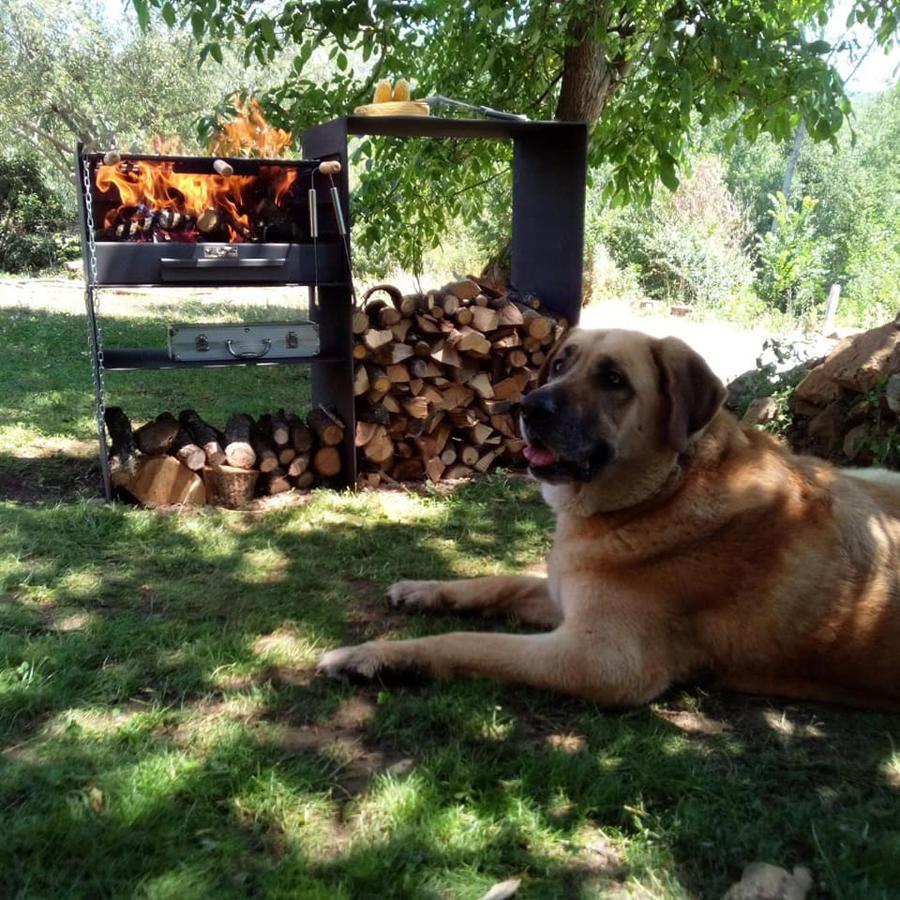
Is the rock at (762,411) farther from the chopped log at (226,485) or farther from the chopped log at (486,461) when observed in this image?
the chopped log at (226,485)

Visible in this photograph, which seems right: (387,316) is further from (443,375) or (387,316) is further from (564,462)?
(564,462)

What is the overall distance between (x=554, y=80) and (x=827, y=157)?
28810 mm

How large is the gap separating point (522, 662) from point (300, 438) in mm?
2739

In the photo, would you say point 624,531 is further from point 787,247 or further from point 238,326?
point 787,247

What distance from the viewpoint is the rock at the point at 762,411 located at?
6004mm

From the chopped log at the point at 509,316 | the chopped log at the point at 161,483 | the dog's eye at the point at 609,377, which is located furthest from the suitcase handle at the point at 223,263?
the dog's eye at the point at 609,377

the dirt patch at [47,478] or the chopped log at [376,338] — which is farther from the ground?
the chopped log at [376,338]

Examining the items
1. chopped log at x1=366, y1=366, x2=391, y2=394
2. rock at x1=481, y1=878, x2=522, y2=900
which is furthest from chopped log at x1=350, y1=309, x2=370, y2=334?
rock at x1=481, y1=878, x2=522, y2=900

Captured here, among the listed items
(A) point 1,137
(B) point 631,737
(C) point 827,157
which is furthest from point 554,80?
(C) point 827,157

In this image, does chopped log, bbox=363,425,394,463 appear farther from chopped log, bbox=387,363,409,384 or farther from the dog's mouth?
the dog's mouth

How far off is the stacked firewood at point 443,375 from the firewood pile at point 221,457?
285mm

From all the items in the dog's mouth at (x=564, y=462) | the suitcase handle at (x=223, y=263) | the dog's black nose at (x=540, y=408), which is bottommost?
the dog's mouth at (x=564, y=462)

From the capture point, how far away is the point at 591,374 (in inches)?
118

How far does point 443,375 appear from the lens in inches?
221
